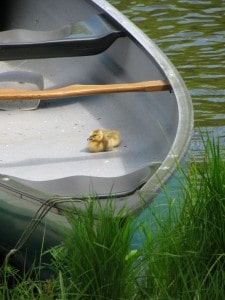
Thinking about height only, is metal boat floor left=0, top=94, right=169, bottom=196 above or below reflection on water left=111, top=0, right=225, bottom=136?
above

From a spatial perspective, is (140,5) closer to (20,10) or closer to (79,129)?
(20,10)

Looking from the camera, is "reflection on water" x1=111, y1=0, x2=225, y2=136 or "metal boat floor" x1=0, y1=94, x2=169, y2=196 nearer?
"metal boat floor" x1=0, y1=94, x2=169, y2=196

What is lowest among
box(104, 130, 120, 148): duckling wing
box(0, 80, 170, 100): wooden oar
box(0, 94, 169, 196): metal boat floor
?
box(0, 94, 169, 196): metal boat floor

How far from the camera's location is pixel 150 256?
3705mm

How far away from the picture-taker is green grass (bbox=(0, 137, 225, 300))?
362 centimetres

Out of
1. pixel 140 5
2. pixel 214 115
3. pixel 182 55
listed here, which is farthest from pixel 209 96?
pixel 140 5

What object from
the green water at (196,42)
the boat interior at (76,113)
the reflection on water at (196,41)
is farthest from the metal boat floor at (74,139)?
the reflection on water at (196,41)

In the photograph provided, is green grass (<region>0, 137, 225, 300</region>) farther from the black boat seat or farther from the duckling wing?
the black boat seat

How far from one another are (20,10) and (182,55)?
1.36 metres

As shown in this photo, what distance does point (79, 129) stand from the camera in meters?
5.80

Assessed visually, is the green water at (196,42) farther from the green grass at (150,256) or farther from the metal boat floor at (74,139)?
the green grass at (150,256)

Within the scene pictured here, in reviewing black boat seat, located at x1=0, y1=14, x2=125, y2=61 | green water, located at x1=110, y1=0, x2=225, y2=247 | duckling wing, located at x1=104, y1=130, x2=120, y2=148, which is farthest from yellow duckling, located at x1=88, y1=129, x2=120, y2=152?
black boat seat, located at x1=0, y1=14, x2=125, y2=61

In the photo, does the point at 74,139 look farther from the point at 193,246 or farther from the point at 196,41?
the point at 196,41

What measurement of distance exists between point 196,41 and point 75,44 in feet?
8.44
